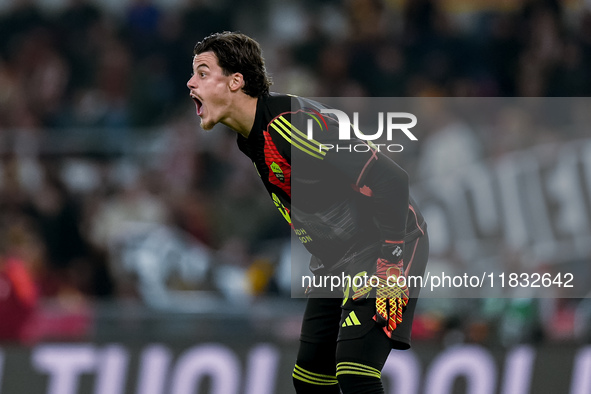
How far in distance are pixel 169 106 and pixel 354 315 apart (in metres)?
6.60

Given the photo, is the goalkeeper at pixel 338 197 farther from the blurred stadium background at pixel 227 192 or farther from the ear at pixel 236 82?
the blurred stadium background at pixel 227 192

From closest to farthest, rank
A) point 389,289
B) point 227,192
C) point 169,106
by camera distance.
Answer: point 389,289, point 227,192, point 169,106

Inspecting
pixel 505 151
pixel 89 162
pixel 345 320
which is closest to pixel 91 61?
pixel 89 162

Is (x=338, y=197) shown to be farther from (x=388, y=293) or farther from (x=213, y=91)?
(x=213, y=91)

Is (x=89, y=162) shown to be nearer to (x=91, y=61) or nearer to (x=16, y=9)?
(x=91, y=61)

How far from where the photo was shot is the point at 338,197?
14.8 ft

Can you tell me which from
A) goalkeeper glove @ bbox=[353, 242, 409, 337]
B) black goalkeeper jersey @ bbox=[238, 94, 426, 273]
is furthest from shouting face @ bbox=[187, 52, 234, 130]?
goalkeeper glove @ bbox=[353, 242, 409, 337]

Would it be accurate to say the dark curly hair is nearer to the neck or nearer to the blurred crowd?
the neck

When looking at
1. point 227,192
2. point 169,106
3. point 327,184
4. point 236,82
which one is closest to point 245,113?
point 236,82

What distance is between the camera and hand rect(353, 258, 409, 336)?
14.3ft

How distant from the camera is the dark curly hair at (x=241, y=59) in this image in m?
4.46

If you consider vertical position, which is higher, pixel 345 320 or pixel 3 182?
pixel 3 182

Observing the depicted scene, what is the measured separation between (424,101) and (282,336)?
2.47 m

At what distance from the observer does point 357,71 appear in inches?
399
